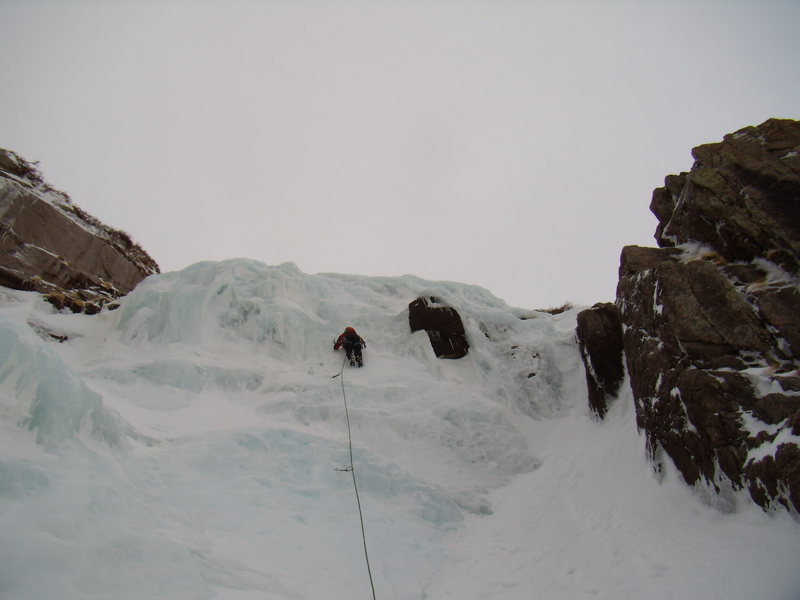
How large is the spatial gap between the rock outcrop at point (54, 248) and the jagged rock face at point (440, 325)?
28.4 feet

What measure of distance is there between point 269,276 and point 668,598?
451 inches

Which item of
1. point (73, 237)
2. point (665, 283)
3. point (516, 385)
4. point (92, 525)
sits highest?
point (73, 237)

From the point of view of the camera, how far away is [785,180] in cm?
594

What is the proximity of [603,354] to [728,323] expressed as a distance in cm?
312

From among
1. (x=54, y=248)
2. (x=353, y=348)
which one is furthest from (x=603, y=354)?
(x=54, y=248)

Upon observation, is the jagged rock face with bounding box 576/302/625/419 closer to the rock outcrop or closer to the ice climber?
the ice climber

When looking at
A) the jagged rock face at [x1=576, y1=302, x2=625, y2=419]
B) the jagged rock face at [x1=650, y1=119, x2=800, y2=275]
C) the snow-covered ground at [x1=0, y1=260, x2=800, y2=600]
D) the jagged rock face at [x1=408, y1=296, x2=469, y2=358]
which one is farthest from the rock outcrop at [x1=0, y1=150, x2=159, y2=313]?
the jagged rock face at [x1=650, y1=119, x2=800, y2=275]

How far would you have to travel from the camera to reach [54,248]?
523 inches

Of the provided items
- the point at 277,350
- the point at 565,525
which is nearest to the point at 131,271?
the point at 277,350

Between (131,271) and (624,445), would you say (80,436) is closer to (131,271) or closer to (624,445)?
(624,445)

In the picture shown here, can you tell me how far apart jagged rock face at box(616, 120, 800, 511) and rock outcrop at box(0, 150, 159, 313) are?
13.1 metres

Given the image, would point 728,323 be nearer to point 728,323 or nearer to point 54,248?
point 728,323

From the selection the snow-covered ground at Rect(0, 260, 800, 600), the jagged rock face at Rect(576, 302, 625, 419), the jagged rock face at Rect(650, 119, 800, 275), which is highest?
A: the jagged rock face at Rect(650, 119, 800, 275)

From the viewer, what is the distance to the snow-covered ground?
3.68 metres
